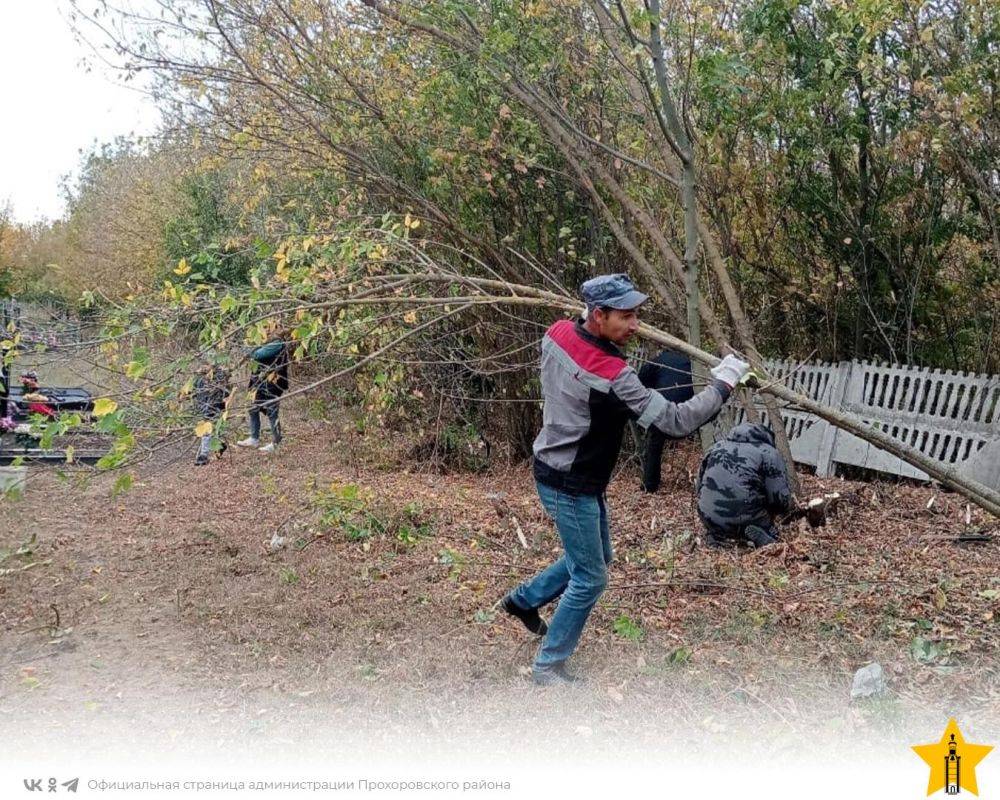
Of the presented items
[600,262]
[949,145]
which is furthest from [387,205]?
[949,145]

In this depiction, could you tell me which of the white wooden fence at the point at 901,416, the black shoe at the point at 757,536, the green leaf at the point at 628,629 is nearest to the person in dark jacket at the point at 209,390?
the green leaf at the point at 628,629

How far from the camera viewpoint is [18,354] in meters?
4.41

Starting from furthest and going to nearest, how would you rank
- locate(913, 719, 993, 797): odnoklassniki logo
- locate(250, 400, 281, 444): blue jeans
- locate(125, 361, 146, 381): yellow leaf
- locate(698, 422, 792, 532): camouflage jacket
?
1. locate(250, 400, 281, 444): blue jeans
2. locate(698, 422, 792, 532): camouflage jacket
3. locate(125, 361, 146, 381): yellow leaf
4. locate(913, 719, 993, 797): odnoklassniki logo

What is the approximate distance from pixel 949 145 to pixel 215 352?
5.65 m

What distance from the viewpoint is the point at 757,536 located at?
5887mm

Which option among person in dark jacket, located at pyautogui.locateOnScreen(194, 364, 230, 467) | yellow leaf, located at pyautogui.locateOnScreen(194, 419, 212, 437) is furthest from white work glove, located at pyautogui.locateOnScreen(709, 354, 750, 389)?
person in dark jacket, located at pyautogui.locateOnScreen(194, 364, 230, 467)

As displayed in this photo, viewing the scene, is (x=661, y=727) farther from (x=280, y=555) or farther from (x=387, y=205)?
(x=387, y=205)

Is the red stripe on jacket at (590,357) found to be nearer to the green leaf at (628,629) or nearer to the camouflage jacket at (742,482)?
the green leaf at (628,629)

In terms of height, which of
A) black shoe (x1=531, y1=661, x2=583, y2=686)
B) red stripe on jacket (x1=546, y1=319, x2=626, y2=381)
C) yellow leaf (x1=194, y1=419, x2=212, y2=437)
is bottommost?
black shoe (x1=531, y1=661, x2=583, y2=686)

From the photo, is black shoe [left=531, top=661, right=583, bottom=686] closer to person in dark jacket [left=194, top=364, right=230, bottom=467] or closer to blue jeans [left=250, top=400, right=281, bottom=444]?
person in dark jacket [left=194, top=364, right=230, bottom=467]

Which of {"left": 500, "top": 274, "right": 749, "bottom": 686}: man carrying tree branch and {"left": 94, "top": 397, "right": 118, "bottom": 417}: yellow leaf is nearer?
{"left": 500, "top": 274, "right": 749, "bottom": 686}: man carrying tree branch

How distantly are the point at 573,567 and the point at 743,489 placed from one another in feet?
7.79

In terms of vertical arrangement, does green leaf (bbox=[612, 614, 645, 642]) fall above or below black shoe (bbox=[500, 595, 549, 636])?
below

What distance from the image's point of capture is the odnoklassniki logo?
314cm
